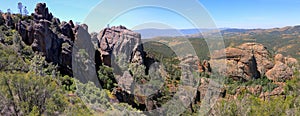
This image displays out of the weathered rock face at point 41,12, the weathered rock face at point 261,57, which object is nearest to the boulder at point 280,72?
the weathered rock face at point 261,57

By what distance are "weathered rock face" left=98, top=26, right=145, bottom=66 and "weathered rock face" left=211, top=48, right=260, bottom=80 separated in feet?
35.5

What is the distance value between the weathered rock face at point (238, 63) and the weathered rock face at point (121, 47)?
10.8 meters

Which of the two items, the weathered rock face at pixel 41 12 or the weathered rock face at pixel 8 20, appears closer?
the weathered rock face at pixel 8 20

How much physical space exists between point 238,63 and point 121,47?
16536 mm

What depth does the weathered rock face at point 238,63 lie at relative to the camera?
3595 cm

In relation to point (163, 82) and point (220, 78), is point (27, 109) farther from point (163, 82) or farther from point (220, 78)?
point (220, 78)

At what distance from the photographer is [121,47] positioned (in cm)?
3609

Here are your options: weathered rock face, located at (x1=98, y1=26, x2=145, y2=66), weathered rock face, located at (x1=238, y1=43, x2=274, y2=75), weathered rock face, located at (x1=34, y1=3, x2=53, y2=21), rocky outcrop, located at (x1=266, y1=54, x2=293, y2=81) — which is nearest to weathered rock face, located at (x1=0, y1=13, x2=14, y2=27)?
weathered rock face, located at (x1=34, y1=3, x2=53, y2=21)

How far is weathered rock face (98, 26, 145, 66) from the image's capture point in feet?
114

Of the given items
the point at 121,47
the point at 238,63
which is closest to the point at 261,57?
the point at 238,63

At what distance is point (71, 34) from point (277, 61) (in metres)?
30.5

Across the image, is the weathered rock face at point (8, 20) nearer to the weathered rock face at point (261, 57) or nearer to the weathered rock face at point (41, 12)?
the weathered rock face at point (41, 12)

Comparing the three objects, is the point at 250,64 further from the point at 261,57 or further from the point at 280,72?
→ the point at 280,72

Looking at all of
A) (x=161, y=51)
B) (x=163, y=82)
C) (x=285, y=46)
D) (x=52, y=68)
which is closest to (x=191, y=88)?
(x=163, y=82)
